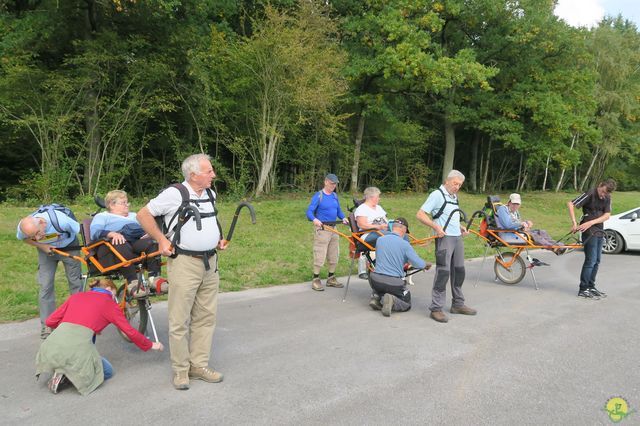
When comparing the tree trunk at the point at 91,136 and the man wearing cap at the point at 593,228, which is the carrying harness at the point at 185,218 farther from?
the tree trunk at the point at 91,136

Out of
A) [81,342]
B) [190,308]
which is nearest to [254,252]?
[190,308]

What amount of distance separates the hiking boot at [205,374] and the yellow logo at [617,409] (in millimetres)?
3153

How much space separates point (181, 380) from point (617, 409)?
3539 mm

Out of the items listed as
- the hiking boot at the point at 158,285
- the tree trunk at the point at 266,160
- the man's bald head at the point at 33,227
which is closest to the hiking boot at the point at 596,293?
the hiking boot at the point at 158,285

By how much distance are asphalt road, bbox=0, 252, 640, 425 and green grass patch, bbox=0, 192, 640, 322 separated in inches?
43.9

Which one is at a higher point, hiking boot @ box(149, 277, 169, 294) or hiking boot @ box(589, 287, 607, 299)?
hiking boot @ box(149, 277, 169, 294)

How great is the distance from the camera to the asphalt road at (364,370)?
365 centimetres

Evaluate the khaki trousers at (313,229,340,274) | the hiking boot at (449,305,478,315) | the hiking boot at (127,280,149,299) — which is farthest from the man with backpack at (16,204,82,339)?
the hiking boot at (449,305,478,315)

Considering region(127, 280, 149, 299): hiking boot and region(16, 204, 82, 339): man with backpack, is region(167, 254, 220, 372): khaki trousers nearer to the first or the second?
region(127, 280, 149, 299): hiking boot

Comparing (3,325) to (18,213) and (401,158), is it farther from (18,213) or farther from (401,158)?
(401,158)

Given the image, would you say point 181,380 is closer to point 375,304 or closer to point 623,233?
point 375,304

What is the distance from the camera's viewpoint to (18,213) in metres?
12.5

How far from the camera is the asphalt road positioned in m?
3.65

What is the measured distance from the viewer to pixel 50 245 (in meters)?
4.82
